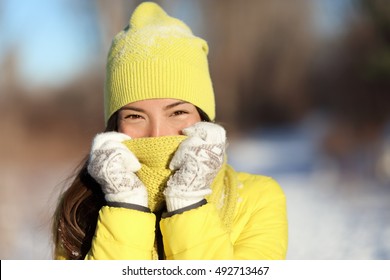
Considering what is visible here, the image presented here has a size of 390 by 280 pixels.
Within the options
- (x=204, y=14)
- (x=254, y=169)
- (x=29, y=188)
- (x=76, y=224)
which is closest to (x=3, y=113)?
(x=29, y=188)

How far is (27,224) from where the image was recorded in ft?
18.2

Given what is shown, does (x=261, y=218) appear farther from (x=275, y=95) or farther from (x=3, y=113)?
(x=275, y=95)

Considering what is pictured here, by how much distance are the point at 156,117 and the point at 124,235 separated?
367 mm

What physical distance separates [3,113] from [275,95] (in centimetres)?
1058

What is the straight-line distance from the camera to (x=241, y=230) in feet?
5.67

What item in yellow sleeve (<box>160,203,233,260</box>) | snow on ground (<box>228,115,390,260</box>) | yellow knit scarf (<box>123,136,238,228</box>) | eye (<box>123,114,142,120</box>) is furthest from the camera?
snow on ground (<box>228,115,390,260</box>)

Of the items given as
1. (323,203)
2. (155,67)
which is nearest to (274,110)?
(323,203)

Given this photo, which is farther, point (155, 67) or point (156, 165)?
point (155, 67)

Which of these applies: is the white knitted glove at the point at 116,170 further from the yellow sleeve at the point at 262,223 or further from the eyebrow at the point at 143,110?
the yellow sleeve at the point at 262,223

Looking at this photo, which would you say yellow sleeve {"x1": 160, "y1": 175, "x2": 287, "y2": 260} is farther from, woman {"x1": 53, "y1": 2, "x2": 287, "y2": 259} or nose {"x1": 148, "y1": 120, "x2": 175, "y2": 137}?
nose {"x1": 148, "y1": 120, "x2": 175, "y2": 137}

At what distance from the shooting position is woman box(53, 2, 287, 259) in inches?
61.2

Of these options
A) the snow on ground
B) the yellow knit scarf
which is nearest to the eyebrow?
the yellow knit scarf

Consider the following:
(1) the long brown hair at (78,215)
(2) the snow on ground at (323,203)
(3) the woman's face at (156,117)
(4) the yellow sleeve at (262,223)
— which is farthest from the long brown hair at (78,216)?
(2) the snow on ground at (323,203)

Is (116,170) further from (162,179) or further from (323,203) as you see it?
(323,203)
